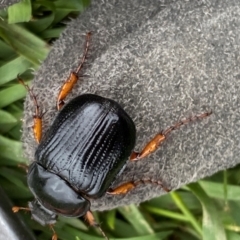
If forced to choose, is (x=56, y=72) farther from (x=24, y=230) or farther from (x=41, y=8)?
(x=24, y=230)

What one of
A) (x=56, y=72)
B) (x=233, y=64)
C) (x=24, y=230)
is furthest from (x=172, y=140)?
(x=24, y=230)

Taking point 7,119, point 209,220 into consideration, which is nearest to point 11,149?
point 7,119

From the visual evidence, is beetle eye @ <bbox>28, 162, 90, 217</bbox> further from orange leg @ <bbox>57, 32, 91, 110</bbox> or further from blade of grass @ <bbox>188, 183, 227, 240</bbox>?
blade of grass @ <bbox>188, 183, 227, 240</bbox>

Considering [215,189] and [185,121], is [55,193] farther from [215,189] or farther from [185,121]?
[215,189]

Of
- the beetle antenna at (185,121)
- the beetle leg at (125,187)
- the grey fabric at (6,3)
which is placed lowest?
the beetle leg at (125,187)

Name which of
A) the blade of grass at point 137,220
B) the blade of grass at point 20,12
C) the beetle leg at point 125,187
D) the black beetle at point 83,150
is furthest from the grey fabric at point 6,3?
the blade of grass at point 137,220

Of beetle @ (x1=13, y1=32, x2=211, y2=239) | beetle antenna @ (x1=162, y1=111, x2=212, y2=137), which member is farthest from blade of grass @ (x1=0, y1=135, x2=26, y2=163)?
beetle antenna @ (x1=162, y1=111, x2=212, y2=137)

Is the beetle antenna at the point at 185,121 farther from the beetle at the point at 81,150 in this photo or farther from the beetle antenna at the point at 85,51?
the beetle antenna at the point at 85,51
